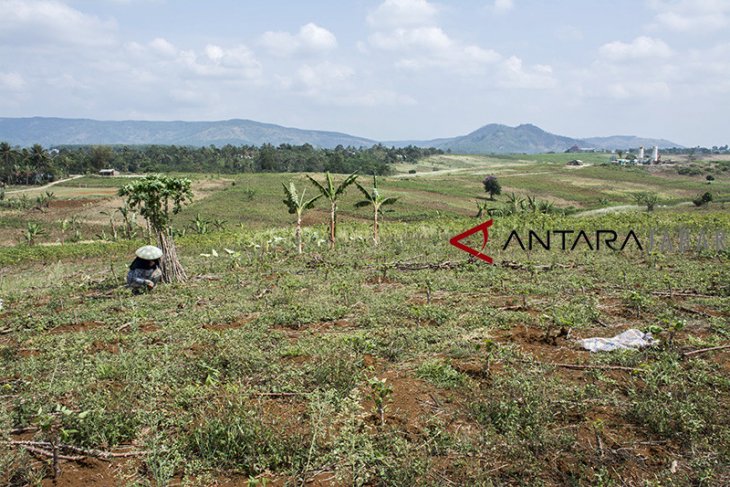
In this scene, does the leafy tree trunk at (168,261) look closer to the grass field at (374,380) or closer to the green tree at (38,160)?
the grass field at (374,380)

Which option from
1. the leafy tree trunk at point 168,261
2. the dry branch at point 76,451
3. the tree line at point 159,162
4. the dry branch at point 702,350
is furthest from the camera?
the tree line at point 159,162

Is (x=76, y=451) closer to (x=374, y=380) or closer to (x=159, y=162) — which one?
(x=374, y=380)

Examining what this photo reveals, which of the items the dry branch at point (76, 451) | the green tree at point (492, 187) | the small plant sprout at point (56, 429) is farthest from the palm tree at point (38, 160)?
the dry branch at point (76, 451)

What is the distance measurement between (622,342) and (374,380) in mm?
4223

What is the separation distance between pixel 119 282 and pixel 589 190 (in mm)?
62822

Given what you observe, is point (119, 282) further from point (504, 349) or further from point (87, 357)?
point (504, 349)

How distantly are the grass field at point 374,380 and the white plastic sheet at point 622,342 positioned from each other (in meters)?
0.21

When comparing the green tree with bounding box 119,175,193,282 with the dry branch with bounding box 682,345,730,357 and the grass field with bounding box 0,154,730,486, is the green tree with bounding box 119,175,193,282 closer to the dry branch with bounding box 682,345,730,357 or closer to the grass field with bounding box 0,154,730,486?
the grass field with bounding box 0,154,730,486

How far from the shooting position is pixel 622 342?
7.48m

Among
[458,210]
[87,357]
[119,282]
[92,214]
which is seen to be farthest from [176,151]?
[87,357]

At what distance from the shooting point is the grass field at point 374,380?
183 inches

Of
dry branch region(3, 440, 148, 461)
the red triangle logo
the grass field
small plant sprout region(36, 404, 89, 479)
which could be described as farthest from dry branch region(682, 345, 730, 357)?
the red triangle logo

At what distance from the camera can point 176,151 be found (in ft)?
388

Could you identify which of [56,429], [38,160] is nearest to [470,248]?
[56,429]
